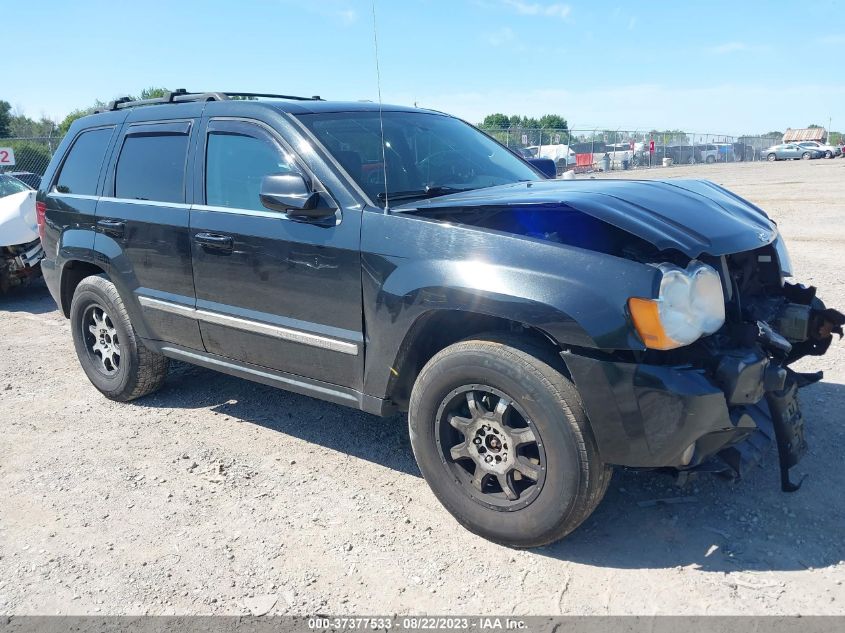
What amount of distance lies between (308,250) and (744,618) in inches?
96.5

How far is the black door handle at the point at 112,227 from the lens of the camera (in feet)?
15.1

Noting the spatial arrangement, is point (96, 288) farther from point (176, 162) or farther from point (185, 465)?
point (185, 465)

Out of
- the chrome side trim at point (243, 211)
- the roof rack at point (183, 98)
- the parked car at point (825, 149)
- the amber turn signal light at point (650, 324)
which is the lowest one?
the amber turn signal light at point (650, 324)

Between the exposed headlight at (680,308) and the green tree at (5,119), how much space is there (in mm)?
52696

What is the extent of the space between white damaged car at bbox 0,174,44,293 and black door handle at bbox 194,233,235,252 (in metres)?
5.72

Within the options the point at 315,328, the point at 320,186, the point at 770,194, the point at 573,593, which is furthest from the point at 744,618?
the point at 770,194

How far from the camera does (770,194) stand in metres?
18.4

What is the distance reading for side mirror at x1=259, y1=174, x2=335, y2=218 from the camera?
3.40 meters

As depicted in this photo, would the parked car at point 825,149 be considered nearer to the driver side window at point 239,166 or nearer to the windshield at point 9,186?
the windshield at point 9,186

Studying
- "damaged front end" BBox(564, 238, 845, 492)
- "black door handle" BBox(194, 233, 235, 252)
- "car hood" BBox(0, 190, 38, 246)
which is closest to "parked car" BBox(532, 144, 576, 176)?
"car hood" BBox(0, 190, 38, 246)

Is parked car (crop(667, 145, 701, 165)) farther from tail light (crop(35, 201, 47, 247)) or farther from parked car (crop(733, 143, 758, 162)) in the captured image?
tail light (crop(35, 201, 47, 247))

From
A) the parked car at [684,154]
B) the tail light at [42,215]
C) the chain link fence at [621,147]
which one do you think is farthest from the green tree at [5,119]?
the tail light at [42,215]

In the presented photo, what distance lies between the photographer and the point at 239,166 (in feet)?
13.2

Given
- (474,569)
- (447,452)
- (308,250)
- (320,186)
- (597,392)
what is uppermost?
(320,186)
